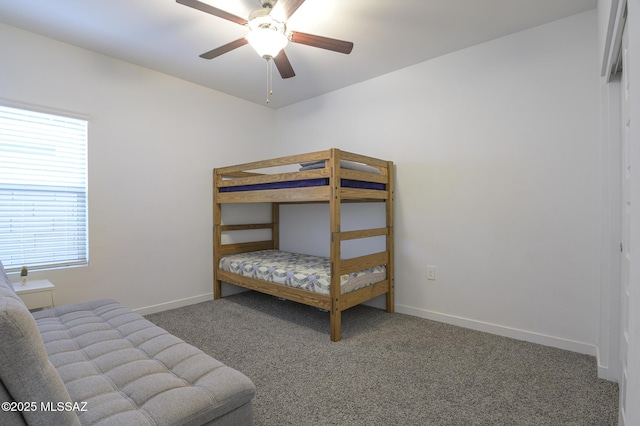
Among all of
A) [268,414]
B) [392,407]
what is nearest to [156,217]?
[268,414]

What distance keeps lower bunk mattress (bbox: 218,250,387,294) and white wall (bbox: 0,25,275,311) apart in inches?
19.8

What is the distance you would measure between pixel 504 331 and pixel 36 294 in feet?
11.2

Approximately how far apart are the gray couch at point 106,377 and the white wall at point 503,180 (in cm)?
204

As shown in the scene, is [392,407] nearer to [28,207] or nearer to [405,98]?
[405,98]

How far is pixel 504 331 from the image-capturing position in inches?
93.6

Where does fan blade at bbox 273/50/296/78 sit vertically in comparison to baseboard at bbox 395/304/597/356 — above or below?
above

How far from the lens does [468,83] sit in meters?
2.56

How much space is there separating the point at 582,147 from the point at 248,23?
7.61 ft

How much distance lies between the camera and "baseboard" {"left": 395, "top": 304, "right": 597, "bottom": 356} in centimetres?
210

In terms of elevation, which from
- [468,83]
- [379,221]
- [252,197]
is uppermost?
[468,83]

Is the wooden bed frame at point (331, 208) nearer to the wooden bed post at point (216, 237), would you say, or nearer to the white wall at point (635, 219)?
the wooden bed post at point (216, 237)

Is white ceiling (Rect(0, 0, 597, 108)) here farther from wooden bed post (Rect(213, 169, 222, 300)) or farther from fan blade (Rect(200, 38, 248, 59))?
wooden bed post (Rect(213, 169, 222, 300))

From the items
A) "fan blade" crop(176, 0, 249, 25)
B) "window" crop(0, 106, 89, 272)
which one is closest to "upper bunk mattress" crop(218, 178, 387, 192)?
"fan blade" crop(176, 0, 249, 25)

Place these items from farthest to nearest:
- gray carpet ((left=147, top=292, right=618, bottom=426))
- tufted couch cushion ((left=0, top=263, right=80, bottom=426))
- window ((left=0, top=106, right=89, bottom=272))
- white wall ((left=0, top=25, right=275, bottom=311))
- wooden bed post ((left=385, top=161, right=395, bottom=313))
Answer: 1. wooden bed post ((left=385, top=161, right=395, bottom=313))
2. white wall ((left=0, top=25, right=275, bottom=311))
3. window ((left=0, top=106, right=89, bottom=272))
4. gray carpet ((left=147, top=292, right=618, bottom=426))
5. tufted couch cushion ((left=0, top=263, right=80, bottom=426))
